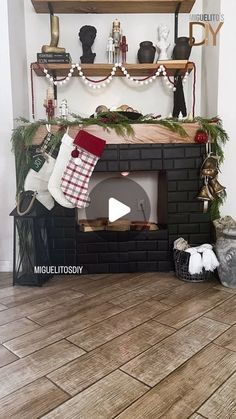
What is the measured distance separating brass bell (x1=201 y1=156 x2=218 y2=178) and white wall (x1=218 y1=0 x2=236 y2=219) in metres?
0.19

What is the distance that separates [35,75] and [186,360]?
2.08 metres

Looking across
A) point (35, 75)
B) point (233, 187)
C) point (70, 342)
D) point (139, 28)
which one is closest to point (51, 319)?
point (70, 342)

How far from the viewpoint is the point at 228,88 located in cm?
205

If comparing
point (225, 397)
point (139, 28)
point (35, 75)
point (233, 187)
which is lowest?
point (225, 397)

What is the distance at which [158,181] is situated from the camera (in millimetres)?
2391

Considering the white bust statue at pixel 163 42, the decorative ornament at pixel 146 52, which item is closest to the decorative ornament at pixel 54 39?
the decorative ornament at pixel 146 52

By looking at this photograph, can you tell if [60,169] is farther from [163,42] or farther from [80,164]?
[163,42]

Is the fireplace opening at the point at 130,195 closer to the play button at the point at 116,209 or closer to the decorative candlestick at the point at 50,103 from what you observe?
the play button at the point at 116,209

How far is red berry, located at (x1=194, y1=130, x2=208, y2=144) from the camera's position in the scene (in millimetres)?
1916

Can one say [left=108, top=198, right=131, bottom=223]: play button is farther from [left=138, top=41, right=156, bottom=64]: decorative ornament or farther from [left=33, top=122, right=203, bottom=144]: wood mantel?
[left=138, top=41, right=156, bottom=64]: decorative ornament

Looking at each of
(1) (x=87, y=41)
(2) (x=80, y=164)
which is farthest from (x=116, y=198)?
(1) (x=87, y=41)

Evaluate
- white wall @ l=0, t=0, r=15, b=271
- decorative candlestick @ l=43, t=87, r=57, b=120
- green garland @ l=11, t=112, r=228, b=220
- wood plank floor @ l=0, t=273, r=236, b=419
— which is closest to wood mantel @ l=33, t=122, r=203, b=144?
green garland @ l=11, t=112, r=228, b=220

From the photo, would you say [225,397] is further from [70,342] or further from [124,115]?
[124,115]

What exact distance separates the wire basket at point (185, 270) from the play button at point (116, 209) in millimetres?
568
